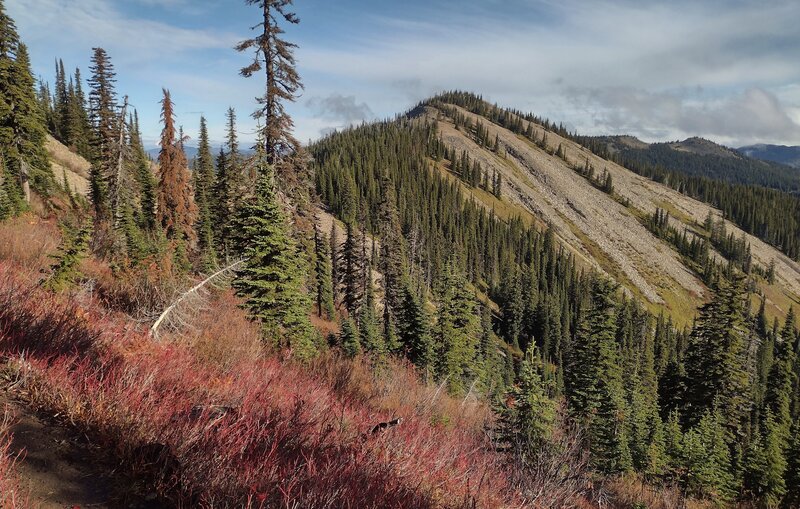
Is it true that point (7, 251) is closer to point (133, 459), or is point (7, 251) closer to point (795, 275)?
point (133, 459)

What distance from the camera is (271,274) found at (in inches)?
556

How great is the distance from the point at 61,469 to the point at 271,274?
1148 centimetres

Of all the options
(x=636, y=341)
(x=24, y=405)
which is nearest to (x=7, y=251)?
(x=24, y=405)

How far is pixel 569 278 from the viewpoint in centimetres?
11850

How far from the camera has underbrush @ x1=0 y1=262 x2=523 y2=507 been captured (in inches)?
121

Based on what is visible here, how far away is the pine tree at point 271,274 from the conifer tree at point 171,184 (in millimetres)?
21308

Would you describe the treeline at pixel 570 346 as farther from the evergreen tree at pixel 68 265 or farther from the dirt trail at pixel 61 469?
the evergreen tree at pixel 68 265

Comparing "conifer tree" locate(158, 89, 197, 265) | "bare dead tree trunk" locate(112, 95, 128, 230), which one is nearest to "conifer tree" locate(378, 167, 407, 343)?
"conifer tree" locate(158, 89, 197, 265)

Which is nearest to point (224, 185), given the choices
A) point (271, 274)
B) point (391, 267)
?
point (391, 267)

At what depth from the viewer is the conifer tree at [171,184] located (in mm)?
33094

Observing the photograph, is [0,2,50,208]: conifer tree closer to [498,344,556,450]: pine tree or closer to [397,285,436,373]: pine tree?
[397,285,436,373]: pine tree

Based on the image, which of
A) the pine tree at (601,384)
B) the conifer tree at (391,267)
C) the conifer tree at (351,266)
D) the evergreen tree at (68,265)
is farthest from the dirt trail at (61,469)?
the conifer tree at (351,266)

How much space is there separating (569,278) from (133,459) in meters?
126

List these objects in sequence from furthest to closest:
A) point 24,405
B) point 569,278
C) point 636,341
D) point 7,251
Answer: point 569,278, point 636,341, point 7,251, point 24,405
